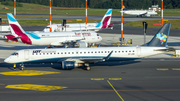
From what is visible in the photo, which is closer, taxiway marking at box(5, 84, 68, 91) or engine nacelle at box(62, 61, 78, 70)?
taxiway marking at box(5, 84, 68, 91)

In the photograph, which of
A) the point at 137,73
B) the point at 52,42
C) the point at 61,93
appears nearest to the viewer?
the point at 61,93

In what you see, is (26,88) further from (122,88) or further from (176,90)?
(176,90)

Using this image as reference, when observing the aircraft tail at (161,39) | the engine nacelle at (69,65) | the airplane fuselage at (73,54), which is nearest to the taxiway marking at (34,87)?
the engine nacelle at (69,65)

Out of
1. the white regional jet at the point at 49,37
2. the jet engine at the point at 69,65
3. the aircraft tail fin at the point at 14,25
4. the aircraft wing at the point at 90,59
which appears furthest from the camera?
the white regional jet at the point at 49,37

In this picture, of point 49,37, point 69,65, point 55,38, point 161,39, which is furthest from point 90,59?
point 49,37

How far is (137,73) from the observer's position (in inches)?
1368

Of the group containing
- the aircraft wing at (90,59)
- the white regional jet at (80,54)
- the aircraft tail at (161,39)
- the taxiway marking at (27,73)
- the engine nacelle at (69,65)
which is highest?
the aircraft tail at (161,39)

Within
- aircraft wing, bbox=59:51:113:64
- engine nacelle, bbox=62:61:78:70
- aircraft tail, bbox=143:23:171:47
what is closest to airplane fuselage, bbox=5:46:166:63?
aircraft wing, bbox=59:51:113:64

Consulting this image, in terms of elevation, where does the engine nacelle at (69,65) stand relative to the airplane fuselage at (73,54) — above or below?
below

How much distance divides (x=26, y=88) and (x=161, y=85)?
1506 centimetres

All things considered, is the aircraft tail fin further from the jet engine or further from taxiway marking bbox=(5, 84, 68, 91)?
taxiway marking bbox=(5, 84, 68, 91)

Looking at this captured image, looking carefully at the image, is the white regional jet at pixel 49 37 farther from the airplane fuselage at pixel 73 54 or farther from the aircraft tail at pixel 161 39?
the aircraft tail at pixel 161 39

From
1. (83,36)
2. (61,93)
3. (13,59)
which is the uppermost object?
(83,36)

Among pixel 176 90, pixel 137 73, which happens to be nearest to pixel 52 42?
pixel 137 73
